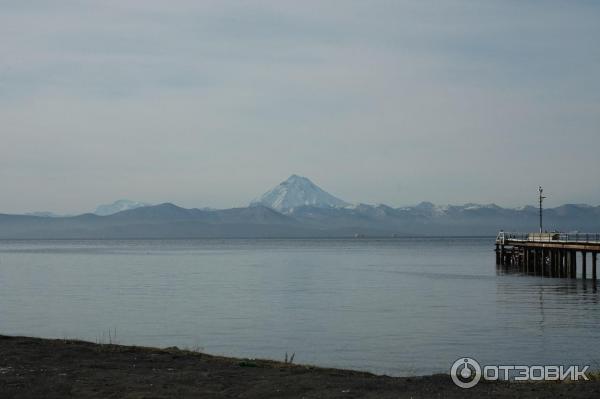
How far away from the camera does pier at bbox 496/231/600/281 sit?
60.8m

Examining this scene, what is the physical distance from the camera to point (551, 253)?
7056cm

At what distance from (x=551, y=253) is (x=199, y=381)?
5811 cm

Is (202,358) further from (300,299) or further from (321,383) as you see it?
(300,299)

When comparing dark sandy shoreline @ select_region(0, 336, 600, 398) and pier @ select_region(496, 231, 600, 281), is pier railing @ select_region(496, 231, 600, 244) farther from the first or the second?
dark sandy shoreline @ select_region(0, 336, 600, 398)

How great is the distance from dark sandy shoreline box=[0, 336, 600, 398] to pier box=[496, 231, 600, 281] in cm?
4076

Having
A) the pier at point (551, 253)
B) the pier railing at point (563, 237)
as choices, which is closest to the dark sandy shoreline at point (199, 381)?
the pier at point (551, 253)

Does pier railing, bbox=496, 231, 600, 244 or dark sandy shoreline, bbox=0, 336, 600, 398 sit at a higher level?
pier railing, bbox=496, 231, 600, 244

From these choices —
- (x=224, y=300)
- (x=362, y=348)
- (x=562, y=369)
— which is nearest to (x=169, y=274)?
(x=224, y=300)

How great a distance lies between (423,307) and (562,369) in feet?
64.3

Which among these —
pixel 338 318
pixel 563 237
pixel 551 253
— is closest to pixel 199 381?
pixel 338 318

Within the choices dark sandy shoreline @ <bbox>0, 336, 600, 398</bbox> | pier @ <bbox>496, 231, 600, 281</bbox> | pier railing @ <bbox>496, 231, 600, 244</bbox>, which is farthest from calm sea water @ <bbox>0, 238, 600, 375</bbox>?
dark sandy shoreline @ <bbox>0, 336, 600, 398</bbox>

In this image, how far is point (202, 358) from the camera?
21203 mm

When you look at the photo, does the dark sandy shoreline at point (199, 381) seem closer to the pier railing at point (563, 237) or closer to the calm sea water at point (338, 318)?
the calm sea water at point (338, 318)

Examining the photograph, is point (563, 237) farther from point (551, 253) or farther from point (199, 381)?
point (199, 381)
